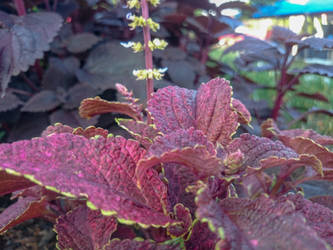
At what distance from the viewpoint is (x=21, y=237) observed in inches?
44.1

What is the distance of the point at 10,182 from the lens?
563mm

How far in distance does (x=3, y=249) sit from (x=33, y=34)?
68cm

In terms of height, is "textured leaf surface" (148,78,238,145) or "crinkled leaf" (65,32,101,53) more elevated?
"textured leaf surface" (148,78,238,145)

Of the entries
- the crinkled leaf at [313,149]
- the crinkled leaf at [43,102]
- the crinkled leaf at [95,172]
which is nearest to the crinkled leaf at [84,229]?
the crinkled leaf at [95,172]

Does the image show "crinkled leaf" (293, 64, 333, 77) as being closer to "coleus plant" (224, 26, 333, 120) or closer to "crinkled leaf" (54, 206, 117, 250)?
"coleus plant" (224, 26, 333, 120)

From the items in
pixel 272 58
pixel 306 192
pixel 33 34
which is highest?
pixel 33 34

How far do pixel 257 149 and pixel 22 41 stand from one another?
0.84m

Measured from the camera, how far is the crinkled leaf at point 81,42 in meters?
1.40

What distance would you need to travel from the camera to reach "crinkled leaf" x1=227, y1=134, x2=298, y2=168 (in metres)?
0.62

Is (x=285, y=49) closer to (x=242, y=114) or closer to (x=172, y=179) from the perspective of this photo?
(x=242, y=114)

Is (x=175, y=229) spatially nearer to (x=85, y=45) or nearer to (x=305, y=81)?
(x=85, y=45)

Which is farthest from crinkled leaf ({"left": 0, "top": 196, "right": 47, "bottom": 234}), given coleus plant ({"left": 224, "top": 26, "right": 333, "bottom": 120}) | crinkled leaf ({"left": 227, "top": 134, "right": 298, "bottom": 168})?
coleus plant ({"left": 224, "top": 26, "right": 333, "bottom": 120})

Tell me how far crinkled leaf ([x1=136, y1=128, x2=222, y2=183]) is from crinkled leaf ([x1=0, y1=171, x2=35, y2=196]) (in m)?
0.19

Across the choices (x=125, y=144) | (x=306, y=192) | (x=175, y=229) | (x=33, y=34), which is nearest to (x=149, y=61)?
(x=125, y=144)
